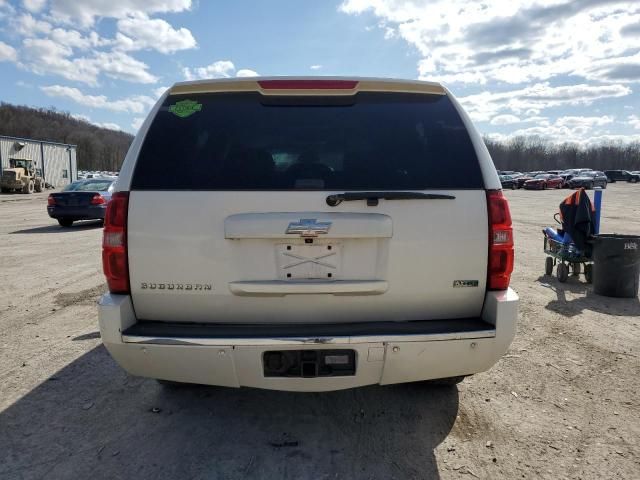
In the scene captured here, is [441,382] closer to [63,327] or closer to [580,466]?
[580,466]

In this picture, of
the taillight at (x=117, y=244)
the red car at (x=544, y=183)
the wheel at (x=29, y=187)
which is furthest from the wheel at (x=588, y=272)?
the red car at (x=544, y=183)

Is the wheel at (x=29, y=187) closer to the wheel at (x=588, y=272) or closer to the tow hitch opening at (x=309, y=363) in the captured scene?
the wheel at (x=588, y=272)

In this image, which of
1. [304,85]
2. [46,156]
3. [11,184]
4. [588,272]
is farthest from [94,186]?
[46,156]

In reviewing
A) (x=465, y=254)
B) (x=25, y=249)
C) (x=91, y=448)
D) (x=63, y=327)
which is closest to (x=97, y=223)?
(x=25, y=249)

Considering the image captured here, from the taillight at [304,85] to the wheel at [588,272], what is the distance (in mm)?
6209

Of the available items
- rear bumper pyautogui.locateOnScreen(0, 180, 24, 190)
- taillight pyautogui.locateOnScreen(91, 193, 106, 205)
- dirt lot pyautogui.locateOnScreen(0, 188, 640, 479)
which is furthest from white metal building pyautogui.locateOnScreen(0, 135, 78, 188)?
dirt lot pyautogui.locateOnScreen(0, 188, 640, 479)

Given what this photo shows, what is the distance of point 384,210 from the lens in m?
2.56

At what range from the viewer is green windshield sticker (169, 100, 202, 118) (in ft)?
9.22

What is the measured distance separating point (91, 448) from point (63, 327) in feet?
8.84

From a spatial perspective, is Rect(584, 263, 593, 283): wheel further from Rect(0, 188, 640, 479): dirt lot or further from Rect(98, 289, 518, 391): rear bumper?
Rect(98, 289, 518, 391): rear bumper

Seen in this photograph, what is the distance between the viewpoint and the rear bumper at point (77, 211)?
1438 cm

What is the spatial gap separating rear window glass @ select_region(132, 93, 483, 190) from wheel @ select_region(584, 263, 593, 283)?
573 centimetres

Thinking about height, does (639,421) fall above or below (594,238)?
below

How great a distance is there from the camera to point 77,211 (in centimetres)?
1441
